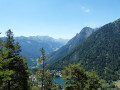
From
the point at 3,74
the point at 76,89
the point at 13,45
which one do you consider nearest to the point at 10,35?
the point at 13,45

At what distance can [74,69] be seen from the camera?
30.1 m

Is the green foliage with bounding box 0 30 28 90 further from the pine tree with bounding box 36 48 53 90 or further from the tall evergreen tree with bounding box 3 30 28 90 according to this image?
the pine tree with bounding box 36 48 53 90

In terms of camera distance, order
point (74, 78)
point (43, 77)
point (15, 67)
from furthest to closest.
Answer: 1. point (74, 78)
2. point (15, 67)
3. point (43, 77)

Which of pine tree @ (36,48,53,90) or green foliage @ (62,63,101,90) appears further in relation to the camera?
green foliage @ (62,63,101,90)

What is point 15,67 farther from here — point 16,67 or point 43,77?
point 43,77

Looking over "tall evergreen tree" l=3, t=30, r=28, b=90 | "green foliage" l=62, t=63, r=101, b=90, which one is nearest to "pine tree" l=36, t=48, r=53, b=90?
"tall evergreen tree" l=3, t=30, r=28, b=90

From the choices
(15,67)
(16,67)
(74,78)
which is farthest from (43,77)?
(74,78)

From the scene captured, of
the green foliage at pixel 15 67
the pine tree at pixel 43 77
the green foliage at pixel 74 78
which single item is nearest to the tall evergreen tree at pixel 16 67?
the green foliage at pixel 15 67

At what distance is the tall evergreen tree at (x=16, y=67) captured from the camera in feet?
80.4

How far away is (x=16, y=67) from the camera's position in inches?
985

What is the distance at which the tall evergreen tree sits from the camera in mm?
24517

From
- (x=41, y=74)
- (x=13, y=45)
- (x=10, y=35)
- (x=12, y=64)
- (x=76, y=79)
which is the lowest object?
(x=76, y=79)

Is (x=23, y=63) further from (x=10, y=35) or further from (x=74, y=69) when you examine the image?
(x=74, y=69)

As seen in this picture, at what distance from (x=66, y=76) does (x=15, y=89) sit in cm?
1216
